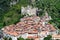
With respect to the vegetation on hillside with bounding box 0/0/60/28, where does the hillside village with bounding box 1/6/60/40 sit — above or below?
below

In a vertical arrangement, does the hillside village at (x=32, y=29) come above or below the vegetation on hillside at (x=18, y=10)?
below

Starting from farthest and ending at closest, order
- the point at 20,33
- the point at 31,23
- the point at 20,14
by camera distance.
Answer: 1. the point at 20,14
2. the point at 31,23
3. the point at 20,33

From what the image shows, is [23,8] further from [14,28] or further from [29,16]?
[14,28]

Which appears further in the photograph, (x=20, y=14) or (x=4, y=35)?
(x=20, y=14)

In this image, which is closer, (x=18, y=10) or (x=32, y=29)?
(x=32, y=29)

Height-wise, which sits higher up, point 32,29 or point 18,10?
point 18,10

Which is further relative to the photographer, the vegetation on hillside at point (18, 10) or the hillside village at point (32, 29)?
the vegetation on hillside at point (18, 10)

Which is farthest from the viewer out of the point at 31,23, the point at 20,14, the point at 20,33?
the point at 20,14

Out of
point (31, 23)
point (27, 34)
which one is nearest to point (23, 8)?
point (31, 23)
